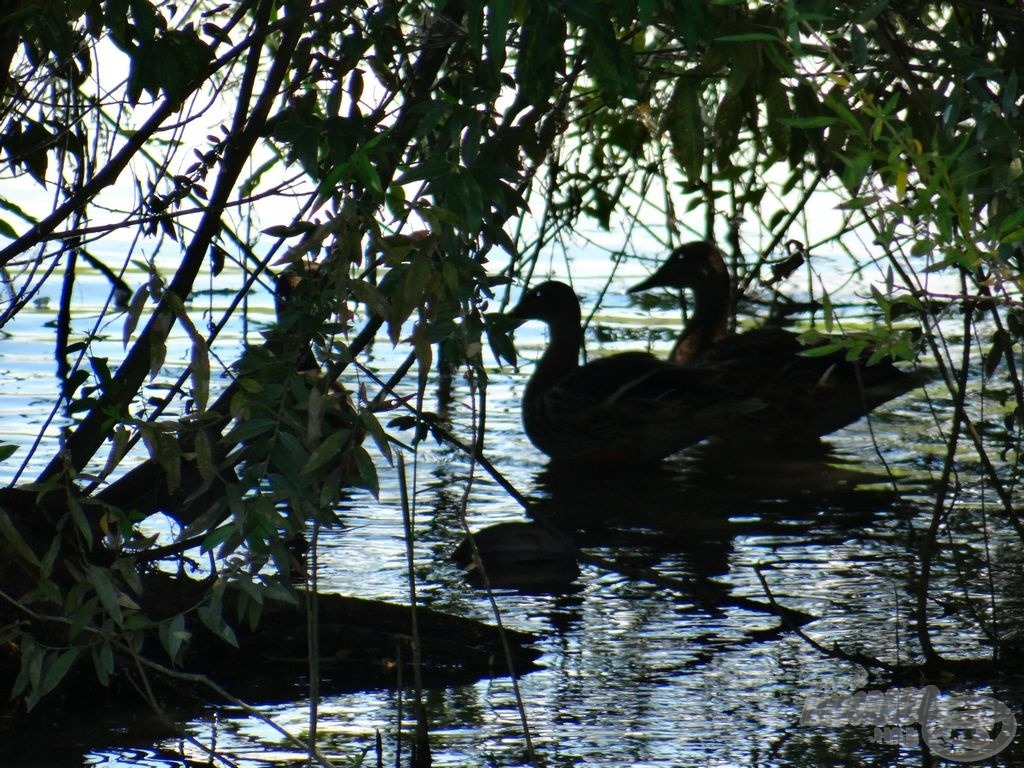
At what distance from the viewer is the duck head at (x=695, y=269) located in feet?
29.0

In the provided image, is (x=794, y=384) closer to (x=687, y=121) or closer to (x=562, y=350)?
(x=562, y=350)

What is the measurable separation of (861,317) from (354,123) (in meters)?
7.63

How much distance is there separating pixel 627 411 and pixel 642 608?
2.41 meters

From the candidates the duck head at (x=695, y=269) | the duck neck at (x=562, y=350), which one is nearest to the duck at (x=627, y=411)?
the duck neck at (x=562, y=350)

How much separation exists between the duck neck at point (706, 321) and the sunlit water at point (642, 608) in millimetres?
975

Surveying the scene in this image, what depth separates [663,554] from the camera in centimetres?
584

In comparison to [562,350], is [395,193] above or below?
above

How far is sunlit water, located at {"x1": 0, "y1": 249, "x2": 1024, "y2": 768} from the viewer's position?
382 cm

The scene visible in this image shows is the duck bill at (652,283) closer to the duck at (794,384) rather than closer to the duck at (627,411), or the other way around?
the duck at (794,384)

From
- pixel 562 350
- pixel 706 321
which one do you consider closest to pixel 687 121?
pixel 562 350

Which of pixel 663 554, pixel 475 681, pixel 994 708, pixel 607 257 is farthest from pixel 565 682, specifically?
pixel 607 257

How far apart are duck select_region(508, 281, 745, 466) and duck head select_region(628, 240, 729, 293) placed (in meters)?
1.23

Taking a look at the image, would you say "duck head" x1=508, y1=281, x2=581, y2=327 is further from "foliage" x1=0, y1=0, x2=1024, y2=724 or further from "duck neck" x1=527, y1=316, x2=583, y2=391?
Result: "foliage" x1=0, y1=0, x2=1024, y2=724

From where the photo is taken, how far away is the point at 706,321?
348 inches
